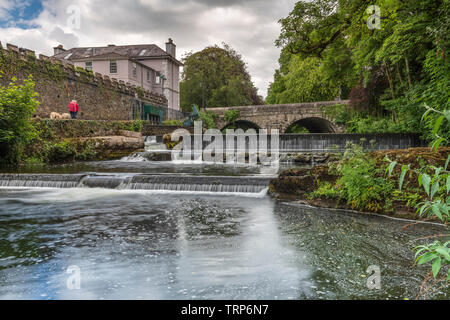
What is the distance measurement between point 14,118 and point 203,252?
12.4 meters

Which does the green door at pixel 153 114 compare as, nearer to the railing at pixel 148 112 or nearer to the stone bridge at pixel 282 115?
the railing at pixel 148 112

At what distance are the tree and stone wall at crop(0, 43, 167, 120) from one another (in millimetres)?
15314

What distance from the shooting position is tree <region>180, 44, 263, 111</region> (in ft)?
142

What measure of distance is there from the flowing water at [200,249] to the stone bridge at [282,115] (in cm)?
2404

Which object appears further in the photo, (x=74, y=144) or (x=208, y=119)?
(x=208, y=119)

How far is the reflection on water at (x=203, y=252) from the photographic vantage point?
346 cm

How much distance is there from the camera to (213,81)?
44.8m

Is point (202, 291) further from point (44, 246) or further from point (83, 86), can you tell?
point (83, 86)

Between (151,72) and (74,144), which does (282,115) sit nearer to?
(151,72)

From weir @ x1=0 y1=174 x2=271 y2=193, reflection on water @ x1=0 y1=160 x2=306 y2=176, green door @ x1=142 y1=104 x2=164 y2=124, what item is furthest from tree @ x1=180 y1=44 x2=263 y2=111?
weir @ x1=0 y1=174 x2=271 y2=193

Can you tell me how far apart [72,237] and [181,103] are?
42785 millimetres

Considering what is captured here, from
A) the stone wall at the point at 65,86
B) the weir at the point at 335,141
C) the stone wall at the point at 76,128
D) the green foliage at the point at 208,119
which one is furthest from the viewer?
the green foliage at the point at 208,119

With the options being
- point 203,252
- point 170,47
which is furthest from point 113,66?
point 203,252

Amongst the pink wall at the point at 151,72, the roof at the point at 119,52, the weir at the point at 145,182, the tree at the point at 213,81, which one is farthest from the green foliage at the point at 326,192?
the tree at the point at 213,81
